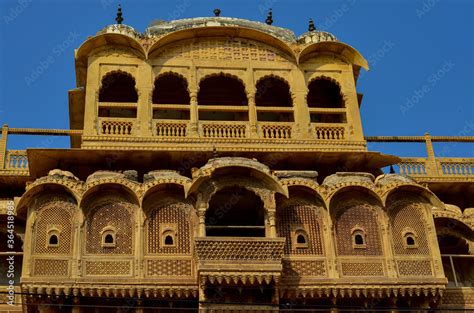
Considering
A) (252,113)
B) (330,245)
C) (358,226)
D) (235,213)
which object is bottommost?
(330,245)

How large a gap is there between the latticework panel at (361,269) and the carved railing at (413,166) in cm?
460

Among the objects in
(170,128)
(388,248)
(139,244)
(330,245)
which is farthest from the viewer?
(170,128)

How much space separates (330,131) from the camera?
22.0 m

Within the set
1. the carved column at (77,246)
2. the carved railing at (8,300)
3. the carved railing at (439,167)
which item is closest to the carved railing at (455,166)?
the carved railing at (439,167)

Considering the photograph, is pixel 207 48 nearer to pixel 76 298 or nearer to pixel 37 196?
pixel 37 196

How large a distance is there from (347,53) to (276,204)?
6057mm

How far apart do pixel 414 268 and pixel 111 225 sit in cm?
710

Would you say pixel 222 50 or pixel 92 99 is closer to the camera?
pixel 92 99

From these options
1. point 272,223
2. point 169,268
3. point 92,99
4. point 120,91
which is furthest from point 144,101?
point 272,223

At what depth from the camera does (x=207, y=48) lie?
76.2 feet

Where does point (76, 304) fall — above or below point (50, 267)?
below

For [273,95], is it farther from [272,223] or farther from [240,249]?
[240,249]

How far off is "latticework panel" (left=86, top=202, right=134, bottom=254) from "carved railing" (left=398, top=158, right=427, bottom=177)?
26.8 feet

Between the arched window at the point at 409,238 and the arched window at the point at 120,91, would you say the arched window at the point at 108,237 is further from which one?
the arched window at the point at 409,238
